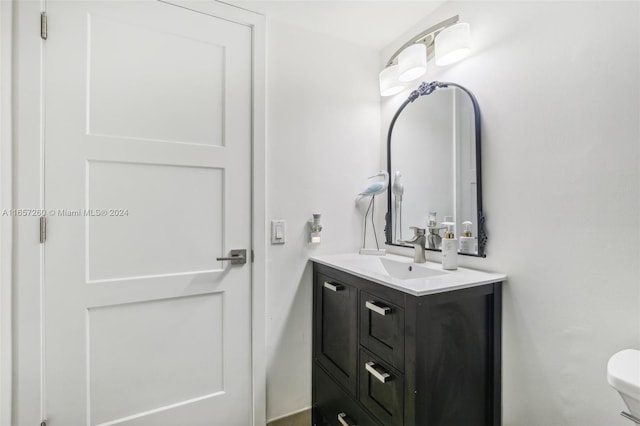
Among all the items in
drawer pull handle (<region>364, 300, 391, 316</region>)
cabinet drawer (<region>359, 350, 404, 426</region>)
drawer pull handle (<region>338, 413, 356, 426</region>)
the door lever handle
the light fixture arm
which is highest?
the light fixture arm

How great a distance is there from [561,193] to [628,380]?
2.04ft

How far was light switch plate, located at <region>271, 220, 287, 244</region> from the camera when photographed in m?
1.73

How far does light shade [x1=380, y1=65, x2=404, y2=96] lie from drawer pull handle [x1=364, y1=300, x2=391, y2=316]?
→ 127 centimetres

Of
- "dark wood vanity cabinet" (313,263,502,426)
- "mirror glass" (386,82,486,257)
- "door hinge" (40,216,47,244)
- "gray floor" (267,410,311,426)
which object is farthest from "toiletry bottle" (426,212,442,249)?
"door hinge" (40,216,47,244)

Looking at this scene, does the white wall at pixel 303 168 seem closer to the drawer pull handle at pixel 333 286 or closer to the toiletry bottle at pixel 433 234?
the drawer pull handle at pixel 333 286

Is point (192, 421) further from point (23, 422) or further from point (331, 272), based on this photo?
point (331, 272)

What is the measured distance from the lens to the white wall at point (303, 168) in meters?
1.74

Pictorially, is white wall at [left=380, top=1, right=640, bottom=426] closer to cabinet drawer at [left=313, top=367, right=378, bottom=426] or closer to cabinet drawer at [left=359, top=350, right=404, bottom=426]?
cabinet drawer at [left=359, top=350, right=404, bottom=426]

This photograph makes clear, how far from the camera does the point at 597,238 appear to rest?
3.35ft

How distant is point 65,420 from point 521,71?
237 centimetres

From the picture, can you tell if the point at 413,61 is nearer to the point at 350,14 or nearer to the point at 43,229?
the point at 350,14
